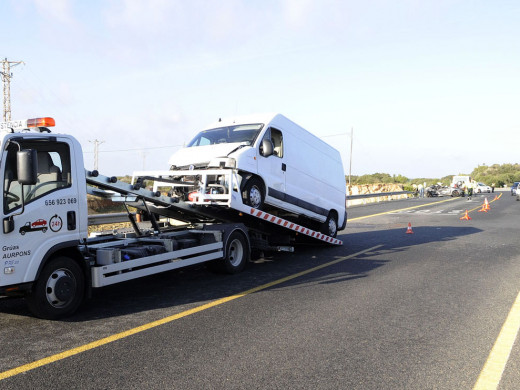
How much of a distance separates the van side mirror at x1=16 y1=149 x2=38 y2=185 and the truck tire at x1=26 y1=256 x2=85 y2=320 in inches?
43.7

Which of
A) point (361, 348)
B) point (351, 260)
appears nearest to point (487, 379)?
point (361, 348)

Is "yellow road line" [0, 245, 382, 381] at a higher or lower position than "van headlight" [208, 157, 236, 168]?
lower

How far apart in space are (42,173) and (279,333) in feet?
10.7

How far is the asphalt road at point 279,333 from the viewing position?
157 inches

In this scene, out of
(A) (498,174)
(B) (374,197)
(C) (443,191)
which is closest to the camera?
(B) (374,197)

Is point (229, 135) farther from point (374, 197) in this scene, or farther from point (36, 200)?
point (374, 197)

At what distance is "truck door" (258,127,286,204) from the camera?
9492 mm

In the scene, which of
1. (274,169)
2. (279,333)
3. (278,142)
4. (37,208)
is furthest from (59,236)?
(278,142)

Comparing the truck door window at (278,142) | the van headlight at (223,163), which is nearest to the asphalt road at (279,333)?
the van headlight at (223,163)

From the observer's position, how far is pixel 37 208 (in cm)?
543

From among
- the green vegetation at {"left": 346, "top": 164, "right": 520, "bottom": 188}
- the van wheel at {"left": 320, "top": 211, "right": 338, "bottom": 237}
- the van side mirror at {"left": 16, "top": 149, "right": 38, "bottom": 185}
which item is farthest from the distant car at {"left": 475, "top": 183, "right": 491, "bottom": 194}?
the van side mirror at {"left": 16, "top": 149, "right": 38, "bottom": 185}

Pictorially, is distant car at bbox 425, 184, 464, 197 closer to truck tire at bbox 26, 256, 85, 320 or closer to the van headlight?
the van headlight

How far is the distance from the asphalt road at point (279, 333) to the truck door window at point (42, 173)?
1.46m

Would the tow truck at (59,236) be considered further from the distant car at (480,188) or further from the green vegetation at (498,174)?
the green vegetation at (498,174)
